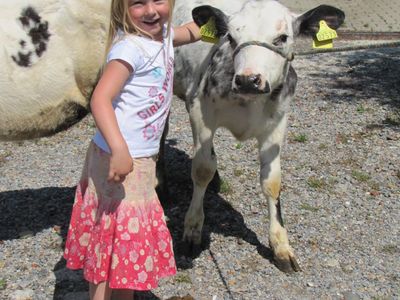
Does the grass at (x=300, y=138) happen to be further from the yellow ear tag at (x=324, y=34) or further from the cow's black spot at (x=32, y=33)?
the cow's black spot at (x=32, y=33)

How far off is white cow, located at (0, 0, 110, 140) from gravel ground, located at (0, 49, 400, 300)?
49.0 inches

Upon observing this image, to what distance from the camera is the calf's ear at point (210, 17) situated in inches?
156

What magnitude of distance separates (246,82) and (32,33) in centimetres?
147

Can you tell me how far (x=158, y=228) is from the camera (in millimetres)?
3297

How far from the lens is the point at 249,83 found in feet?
11.4

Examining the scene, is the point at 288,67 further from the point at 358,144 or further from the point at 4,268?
the point at 358,144

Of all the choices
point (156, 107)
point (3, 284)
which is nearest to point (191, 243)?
point (3, 284)

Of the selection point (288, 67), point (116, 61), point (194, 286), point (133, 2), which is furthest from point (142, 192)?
point (288, 67)

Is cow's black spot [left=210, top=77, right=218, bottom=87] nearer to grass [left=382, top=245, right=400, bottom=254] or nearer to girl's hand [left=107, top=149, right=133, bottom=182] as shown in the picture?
girl's hand [left=107, top=149, right=133, bottom=182]

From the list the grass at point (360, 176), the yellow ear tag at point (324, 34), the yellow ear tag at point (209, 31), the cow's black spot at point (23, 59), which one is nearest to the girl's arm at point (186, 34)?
the yellow ear tag at point (209, 31)

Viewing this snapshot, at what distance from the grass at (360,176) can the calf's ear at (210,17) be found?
2620mm

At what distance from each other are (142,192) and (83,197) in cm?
36

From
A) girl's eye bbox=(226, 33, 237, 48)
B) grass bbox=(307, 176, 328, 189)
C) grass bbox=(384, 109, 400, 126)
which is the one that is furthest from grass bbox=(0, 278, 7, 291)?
grass bbox=(384, 109, 400, 126)

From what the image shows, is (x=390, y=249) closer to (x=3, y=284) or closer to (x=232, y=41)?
(x=232, y=41)
